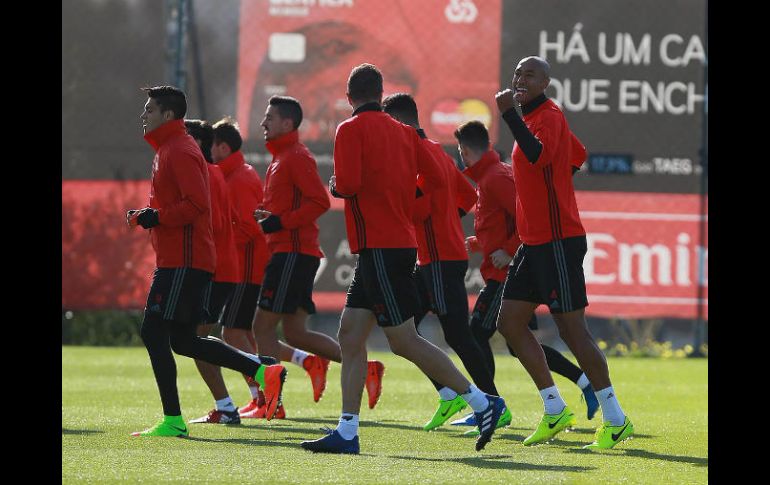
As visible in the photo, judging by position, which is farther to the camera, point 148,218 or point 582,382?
point 582,382

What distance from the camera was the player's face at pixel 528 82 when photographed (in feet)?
26.0

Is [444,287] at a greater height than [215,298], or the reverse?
[444,287]

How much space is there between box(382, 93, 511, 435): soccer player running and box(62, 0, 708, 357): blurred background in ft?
27.7

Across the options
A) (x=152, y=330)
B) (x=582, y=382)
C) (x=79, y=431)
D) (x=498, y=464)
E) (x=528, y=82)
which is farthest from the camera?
(x=582, y=382)

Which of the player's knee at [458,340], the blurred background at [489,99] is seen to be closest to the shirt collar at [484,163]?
the player's knee at [458,340]

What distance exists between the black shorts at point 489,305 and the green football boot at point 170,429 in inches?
83.3

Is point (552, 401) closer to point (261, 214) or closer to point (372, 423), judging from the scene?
point (372, 423)

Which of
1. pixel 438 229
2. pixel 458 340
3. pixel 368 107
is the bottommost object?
pixel 458 340

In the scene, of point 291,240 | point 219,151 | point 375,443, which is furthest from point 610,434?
point 219,151

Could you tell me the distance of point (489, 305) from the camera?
9.38m

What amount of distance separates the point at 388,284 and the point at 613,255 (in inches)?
425

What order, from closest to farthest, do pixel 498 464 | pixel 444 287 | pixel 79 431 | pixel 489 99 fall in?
pixel 498 464 → pixel 79 431 → pixel 444 287 → pixel 489 99

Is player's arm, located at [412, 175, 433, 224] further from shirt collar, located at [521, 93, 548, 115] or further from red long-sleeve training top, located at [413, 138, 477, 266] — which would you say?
shirt collar, located at [521, 93, 548, 115]
